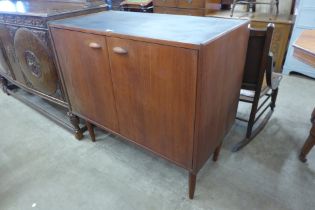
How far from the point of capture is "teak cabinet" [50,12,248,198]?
949 mm

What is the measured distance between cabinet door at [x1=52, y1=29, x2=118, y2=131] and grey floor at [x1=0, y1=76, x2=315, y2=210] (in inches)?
13.2

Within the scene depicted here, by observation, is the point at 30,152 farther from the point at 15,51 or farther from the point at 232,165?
the point at 232,165

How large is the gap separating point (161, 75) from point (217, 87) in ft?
0.97

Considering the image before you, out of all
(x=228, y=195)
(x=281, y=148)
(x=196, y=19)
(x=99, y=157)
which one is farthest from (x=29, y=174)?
(x=281, y=148)

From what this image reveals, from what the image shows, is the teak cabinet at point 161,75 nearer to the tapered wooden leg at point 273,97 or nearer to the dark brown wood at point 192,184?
the dark brown wood at point 192,184

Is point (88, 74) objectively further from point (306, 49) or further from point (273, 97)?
point (273, 97)

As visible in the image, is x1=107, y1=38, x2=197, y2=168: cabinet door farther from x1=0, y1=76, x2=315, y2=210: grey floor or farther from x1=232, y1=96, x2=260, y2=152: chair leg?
x1=232, y1=96, x2=260, y2=152: chair leg

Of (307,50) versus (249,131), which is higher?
(307,50)

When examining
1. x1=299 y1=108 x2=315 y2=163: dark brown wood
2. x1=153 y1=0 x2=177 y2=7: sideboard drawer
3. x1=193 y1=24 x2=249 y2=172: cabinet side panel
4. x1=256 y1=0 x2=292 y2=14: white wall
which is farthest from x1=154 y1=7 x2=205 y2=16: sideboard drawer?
x1=299 y1=108 x2=315 y2=163: dark brown wood

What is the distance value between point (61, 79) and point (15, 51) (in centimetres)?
64

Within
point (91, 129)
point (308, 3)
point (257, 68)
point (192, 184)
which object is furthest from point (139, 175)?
point (308, 3)

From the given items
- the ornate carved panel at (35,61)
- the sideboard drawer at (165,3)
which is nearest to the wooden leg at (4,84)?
the ornate carved panel at (35,61)

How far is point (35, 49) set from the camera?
1.65 meters

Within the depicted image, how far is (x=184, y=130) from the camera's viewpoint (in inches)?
42.6
